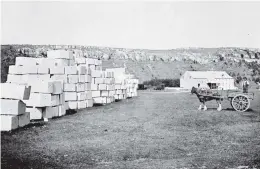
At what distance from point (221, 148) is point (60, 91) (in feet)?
27.7

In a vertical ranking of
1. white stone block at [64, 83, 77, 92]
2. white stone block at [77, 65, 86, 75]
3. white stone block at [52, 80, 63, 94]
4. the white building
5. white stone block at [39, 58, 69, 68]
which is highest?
white stone block at [39, 58, 69, 68]

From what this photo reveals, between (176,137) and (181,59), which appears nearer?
(176,137)

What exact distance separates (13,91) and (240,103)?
11090mm

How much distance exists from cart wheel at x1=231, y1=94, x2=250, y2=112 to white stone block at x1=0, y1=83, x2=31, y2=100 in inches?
414

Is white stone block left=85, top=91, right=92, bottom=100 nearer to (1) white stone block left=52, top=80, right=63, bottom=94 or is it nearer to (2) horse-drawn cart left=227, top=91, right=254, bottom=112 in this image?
(1) white stone block left=52, top=80, right=63, bottom=94

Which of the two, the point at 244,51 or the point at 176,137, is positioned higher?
the point at 244,51

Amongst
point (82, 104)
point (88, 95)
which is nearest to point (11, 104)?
point (82, 104)

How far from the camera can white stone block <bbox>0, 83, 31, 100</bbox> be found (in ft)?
33.2

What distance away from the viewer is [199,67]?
79938 millimetres

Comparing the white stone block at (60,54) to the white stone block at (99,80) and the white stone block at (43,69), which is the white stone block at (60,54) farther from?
the white stone block at (99,80)

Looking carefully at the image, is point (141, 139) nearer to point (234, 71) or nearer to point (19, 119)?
point (19, 119)

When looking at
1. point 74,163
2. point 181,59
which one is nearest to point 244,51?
point 181,59

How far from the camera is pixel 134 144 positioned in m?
8.38

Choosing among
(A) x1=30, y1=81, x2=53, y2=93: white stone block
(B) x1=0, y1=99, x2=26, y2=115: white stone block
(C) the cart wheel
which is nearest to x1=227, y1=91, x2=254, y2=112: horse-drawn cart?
(C) the cart wheel
